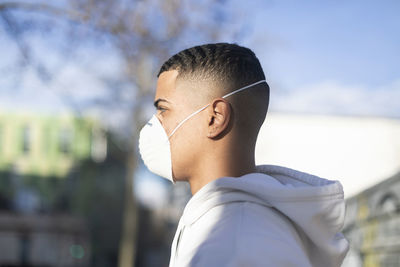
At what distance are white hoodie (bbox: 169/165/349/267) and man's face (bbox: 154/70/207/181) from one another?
0.64 ft

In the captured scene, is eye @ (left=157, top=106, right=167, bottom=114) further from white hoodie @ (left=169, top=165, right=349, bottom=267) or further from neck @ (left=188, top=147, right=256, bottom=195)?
white hoodie @ (left=169, top=165, right=349, bottom=267)

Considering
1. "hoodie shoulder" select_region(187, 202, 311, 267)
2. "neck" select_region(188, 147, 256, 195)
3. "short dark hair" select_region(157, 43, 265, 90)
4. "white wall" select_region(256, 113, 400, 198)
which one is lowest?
"white wall" select_region(256, 113, 400, 198)

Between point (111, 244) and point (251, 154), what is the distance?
135 feet

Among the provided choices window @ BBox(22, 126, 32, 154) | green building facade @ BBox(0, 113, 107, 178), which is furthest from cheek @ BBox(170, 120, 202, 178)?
window @ BBox(22, 126, 32, 154)

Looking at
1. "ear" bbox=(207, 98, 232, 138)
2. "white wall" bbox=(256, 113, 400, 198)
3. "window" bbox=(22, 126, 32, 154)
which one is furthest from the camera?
"window" bbox=(22, 126, 32, 154)

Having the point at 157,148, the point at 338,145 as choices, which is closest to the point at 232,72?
the point at 157,148

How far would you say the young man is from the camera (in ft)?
4.81

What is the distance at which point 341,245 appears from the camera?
1.85m

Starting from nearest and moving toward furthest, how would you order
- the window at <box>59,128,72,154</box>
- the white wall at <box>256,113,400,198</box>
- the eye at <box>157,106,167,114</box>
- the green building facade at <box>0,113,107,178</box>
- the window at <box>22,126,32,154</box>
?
the eye at <box>157,106,167,114</box> < the white wall at <box>256,113,400,198</box> < the green building facade at <box>0,113,107,178</box> < the window at <box>22,126,32,154</box> < the window at <box>59,128,72,154</box>

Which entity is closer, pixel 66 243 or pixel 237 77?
pixel 237 77

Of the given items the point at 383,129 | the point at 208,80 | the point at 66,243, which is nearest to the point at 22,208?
the point at 66,243

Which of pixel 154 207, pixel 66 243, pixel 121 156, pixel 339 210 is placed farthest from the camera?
pixel 154 207

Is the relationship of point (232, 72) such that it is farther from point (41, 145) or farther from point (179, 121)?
point (41, 145)

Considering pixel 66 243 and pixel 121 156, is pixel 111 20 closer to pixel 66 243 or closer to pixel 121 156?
pixel 121 156
